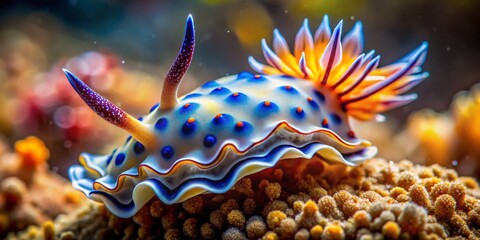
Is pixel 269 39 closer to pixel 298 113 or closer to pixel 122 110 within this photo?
pixel 298 113

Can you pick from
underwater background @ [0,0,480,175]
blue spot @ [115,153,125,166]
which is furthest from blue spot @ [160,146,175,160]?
underwater background @ [0,0,480,175]

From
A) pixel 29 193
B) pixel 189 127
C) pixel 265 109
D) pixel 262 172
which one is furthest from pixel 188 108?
pixel 29 193

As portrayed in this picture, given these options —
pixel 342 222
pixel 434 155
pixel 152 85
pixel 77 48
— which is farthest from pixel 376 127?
pixel 77 48

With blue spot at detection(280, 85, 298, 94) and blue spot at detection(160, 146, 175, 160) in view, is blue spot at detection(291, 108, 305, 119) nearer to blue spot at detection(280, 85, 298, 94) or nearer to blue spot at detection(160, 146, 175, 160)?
blue spot at detection(280, 85, 298, 94)

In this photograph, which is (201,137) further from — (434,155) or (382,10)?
(382,10)

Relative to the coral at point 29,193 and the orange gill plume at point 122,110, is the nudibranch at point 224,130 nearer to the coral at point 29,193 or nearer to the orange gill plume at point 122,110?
the orange gill plume at point 122,110

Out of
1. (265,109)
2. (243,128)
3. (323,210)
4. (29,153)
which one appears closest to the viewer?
(323,210)
